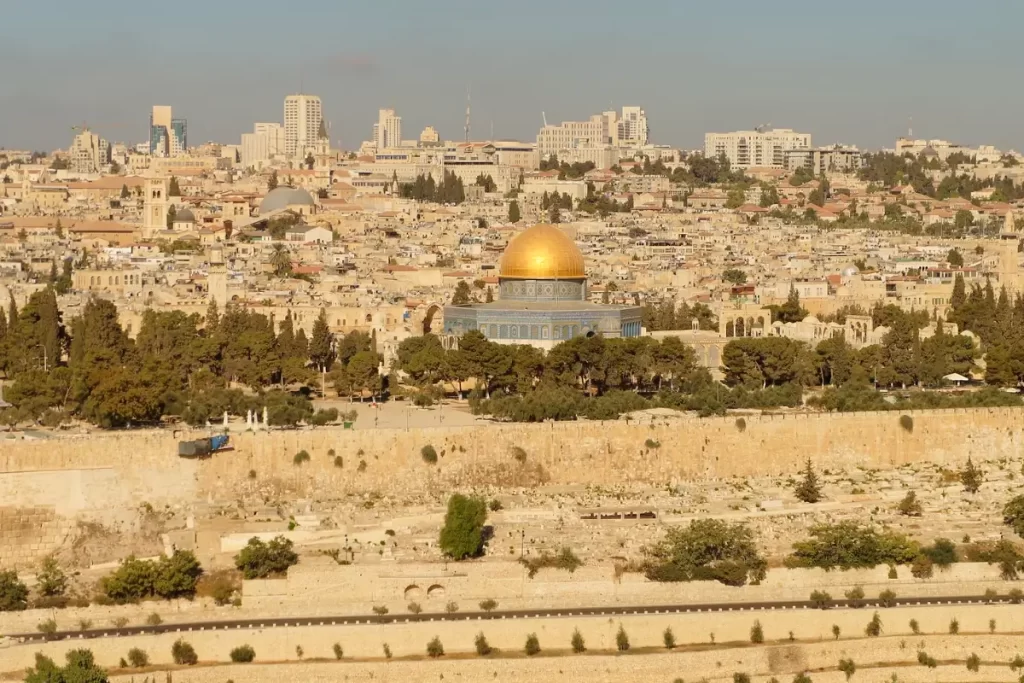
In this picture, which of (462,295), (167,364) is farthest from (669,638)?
(462,295)

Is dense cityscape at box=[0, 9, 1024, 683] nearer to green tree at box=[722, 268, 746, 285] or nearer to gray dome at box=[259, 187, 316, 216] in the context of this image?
green tree at box=[722, 268, 746, 285]

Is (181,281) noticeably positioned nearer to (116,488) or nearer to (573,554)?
(116,488)

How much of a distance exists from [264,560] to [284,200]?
64.4 m

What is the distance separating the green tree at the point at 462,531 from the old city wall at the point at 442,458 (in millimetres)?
4836

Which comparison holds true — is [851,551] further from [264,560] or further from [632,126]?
[632,126]

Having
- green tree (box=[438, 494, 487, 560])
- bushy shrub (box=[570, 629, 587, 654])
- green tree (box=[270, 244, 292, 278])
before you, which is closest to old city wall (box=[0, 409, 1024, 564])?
green tree (box=[438, 494, 487, 560])

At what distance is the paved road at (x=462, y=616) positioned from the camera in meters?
25.6

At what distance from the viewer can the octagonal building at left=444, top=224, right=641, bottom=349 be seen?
43938 mm

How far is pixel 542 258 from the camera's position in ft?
150

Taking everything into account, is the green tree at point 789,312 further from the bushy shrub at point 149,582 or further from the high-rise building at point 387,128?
the high-rise building at point 387,128

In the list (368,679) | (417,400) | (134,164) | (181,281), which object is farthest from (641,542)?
(134,164)

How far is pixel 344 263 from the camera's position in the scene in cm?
6744

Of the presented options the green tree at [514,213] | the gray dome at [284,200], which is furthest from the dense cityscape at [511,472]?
the gray dome at [284,200]

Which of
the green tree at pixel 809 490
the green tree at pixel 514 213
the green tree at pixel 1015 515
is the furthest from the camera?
the green tree at pixel 514 213
